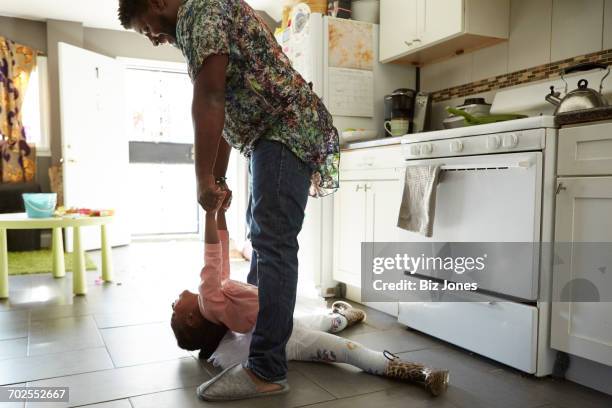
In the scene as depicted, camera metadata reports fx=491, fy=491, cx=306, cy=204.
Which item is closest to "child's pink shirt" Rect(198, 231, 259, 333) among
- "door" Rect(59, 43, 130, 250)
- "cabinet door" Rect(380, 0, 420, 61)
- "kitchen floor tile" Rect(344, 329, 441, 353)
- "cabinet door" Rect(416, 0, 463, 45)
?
"kitchen floor tile" Rect(344, 329, 441, 353)

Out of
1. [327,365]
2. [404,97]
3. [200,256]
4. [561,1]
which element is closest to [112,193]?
[200,256]

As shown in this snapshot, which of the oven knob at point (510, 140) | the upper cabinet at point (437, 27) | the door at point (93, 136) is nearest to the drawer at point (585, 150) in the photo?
the oven knob at point (510, 140)

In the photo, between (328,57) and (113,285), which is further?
(113,285)

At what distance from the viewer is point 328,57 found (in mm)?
2811

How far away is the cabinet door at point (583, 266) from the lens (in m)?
1.45

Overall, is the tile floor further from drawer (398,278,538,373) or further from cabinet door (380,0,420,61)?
cabinet door (380,0,420,61)

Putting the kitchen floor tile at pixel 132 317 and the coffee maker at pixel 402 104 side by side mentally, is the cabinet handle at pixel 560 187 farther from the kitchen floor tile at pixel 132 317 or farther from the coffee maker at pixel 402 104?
the kitchen floor tile at pixel 132 317

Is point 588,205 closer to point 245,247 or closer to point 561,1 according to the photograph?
point 561,1

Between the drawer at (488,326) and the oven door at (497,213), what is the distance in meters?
0.06

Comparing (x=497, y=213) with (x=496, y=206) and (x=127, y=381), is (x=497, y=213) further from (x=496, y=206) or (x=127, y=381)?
(x=127, y=381)

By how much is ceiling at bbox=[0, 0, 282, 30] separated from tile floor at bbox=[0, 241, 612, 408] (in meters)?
2.85

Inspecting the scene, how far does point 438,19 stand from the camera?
8.14ft

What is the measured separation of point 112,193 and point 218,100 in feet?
13.0

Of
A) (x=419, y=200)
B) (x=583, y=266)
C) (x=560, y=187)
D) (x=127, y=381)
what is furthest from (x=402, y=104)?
(x=127, y=381)
